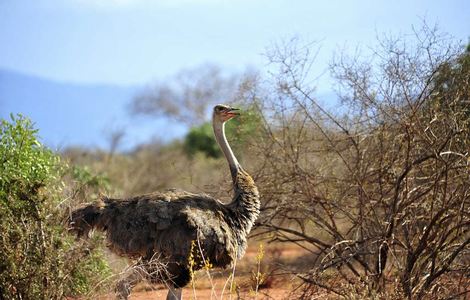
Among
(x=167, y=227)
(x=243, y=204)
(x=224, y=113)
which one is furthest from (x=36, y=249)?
(x=224, y=113)

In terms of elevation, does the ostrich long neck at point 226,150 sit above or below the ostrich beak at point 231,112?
below

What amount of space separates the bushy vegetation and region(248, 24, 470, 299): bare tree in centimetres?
172

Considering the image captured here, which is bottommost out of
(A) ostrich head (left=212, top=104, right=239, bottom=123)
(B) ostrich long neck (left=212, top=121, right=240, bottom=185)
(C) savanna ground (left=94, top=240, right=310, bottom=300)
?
(C) savanna ground (left=94, top=240, right=310, bottom=300)

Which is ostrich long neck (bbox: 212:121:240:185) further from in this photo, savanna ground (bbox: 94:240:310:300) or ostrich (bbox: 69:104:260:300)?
savanna ground (bbox: 94:240:310:300)

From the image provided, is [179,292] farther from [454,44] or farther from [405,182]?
[454,44]

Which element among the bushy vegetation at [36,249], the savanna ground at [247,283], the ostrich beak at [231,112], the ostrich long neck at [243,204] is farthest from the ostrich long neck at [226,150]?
the bushy vegetation at [36,249]

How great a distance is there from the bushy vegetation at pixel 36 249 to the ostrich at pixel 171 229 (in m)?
0.73

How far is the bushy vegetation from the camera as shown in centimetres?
555

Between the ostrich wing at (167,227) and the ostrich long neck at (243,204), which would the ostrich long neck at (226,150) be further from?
the ostrich wing at (167,227)

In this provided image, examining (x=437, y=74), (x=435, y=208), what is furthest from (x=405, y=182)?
(x=437, y=74)

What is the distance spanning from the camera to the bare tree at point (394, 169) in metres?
6.15

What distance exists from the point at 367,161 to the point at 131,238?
82.4 inches

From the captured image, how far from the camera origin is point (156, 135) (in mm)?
36000

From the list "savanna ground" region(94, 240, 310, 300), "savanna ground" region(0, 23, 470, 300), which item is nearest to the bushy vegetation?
"savanna ground" region(0, 23, 470, 300)
